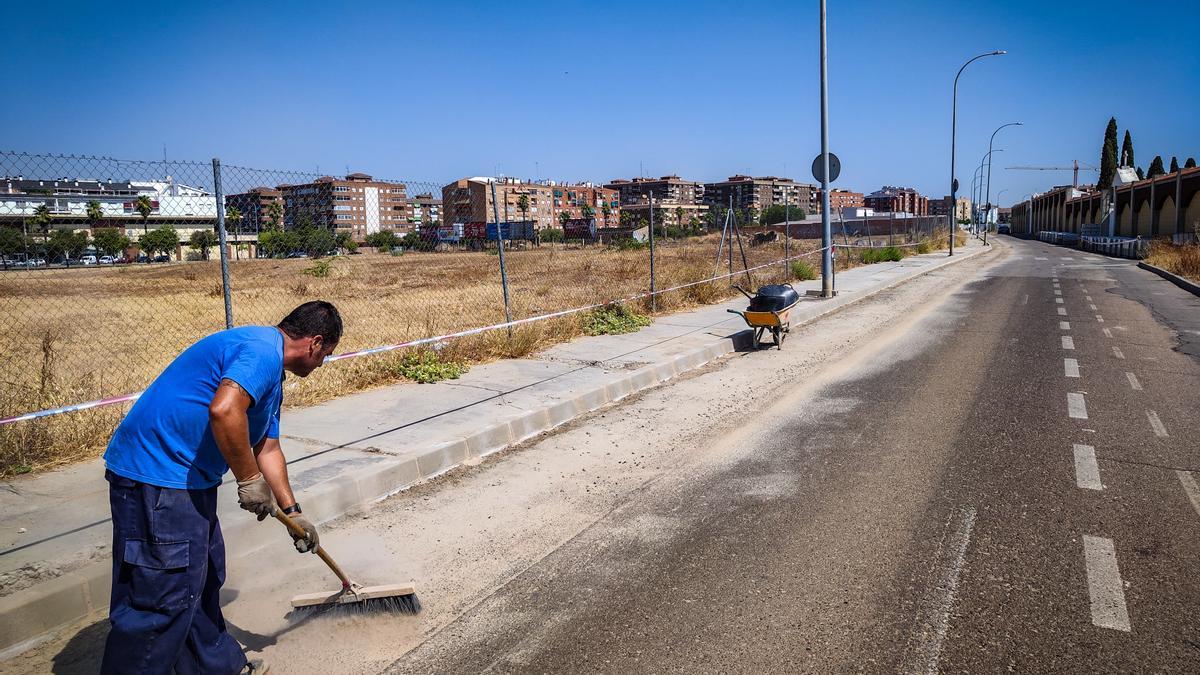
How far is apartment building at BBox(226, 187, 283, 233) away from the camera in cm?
763

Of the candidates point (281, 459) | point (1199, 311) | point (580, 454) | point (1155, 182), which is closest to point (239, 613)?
point (281, 459)

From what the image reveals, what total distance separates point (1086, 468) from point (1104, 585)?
2115 millimetres

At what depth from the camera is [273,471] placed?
3273 millimetres

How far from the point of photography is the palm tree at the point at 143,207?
24.1 ft

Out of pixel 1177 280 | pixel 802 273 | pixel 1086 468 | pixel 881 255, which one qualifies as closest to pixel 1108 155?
pixel 881 255

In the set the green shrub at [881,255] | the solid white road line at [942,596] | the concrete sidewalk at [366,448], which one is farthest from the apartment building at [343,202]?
the green shrub at [881,255]

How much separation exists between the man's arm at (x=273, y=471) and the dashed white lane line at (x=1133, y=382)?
865 centimetres

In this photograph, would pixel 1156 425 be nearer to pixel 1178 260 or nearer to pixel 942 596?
pixel 942 596

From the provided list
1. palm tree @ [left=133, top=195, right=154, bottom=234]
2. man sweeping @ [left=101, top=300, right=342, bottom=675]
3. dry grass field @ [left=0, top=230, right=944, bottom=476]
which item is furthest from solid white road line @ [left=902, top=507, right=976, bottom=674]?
palm tree @ [left=133, top=195, right=154, bottom=234]

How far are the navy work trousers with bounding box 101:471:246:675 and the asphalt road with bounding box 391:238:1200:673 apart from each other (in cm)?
93

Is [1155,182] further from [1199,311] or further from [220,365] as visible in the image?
[220,365]

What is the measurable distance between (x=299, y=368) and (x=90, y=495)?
2.98 m

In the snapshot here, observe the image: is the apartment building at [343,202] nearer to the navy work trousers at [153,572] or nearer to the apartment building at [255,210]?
the apartment building at [255,210]

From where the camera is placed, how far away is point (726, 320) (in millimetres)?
13867
